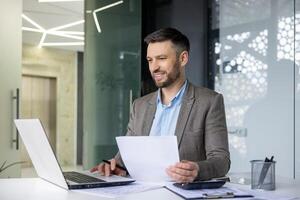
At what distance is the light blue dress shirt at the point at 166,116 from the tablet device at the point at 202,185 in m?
0.54

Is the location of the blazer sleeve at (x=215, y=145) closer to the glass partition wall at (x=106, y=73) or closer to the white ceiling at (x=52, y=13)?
the glass partition wall at (x=106, y=73)

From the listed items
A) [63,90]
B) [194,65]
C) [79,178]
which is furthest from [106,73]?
[63,90]

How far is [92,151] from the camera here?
518cm

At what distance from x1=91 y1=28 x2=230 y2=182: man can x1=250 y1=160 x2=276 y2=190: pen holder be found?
0.18 metres

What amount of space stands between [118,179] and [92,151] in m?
3.59

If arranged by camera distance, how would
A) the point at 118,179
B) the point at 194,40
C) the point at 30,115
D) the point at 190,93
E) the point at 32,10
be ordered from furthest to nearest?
the point at 30,115 → the point at 32,10 → the point at 194,40 → the point at 190,93 → the point at 118,179

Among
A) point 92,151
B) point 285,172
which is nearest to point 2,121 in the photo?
point 92,151

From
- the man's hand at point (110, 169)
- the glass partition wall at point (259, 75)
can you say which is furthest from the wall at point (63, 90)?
the man's hand at point (110, 169)

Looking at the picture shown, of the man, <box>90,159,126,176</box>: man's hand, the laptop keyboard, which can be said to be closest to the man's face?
the man

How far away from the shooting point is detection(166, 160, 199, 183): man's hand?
148 cm

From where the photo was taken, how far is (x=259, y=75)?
12.9ft

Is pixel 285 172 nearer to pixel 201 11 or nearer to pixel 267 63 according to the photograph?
pixel 267 63

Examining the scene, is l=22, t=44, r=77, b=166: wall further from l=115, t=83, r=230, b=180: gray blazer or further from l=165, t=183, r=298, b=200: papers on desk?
l=165, t=183, r=298, b=200: papers on desk

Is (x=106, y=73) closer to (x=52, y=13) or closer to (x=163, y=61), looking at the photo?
(x=52, y=13)
